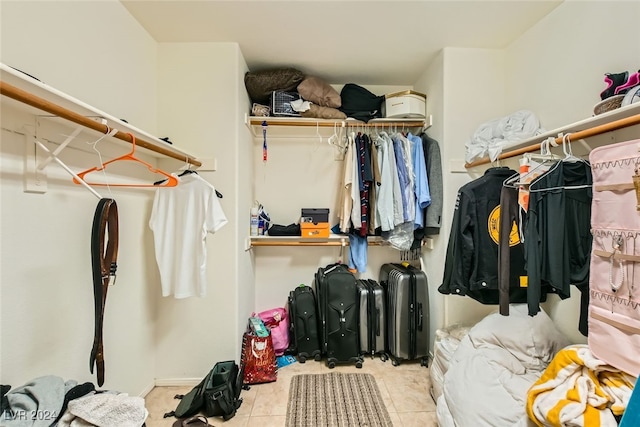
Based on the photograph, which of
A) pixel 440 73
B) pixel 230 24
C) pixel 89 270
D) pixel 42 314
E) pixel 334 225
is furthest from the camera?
pixel 334 225

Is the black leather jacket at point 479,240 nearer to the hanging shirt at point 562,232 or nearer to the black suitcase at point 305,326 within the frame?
the hanging shirt at point 562,232

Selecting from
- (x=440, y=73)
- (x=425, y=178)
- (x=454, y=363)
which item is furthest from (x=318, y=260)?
(x=440, y=73)

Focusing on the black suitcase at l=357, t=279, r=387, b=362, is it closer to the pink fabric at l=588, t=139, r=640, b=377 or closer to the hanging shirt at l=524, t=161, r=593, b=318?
the hanging shirt at l=524, t=161, r=593, b=318

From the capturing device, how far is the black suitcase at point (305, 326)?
2.40m

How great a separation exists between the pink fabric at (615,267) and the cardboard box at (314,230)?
1.70 m

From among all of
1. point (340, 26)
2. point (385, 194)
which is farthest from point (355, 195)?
point (340, 26)

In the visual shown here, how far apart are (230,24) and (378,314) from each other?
2452 millimetres

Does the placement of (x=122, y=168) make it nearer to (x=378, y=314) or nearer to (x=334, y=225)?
(x=334, y=225)

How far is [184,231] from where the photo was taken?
5.82ft

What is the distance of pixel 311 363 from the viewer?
7.81ft

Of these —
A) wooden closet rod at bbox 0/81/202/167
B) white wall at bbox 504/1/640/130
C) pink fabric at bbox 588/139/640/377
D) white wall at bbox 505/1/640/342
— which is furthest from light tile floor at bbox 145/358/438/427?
white wall at bbox 504/1/640/130

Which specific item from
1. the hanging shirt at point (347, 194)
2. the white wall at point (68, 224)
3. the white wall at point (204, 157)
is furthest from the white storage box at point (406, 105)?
the white wall at point (68, 224)

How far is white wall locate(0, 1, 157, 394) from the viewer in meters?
1.07

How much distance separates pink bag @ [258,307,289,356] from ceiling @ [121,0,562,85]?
2199 millimetres
